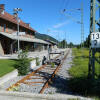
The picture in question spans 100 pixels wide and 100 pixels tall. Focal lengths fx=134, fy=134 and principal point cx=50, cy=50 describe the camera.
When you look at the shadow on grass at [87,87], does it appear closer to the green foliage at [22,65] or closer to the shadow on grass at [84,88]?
the shadow on grass at [84,88]

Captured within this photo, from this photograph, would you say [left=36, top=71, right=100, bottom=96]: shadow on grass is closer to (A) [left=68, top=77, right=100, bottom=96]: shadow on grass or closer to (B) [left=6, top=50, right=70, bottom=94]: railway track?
(A) [left=68, top=77, right=100, bottom=96]: shadow on grass

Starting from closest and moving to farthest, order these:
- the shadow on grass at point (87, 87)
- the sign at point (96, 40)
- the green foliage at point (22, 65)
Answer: the shadow on grass at point (87, 87) < the sign at point (96, 40) < the green foliage at point (22, 65)

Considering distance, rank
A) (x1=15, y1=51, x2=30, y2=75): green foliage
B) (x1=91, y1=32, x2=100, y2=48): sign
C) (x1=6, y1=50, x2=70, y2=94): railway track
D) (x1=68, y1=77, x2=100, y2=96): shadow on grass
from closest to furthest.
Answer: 1. (x1=68, y1=77, x2=100, y2=96): shadow on grass
2. (x1=91, y1=32, x2=100, y2=48): sign
3. (x1=6, y1=50, x2=70, y2=94): railway track
4. (x1=15, y1=51, x2=30, y2=75): green foliage

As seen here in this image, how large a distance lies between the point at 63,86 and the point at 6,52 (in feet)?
61.4

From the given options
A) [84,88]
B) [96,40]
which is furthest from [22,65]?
[96,40]

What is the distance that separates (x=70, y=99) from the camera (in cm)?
398

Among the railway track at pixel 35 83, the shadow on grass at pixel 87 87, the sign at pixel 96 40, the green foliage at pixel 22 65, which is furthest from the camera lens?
the green foliage at pixel 22 65

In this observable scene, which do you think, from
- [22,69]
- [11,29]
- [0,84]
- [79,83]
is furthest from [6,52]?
[79,83]

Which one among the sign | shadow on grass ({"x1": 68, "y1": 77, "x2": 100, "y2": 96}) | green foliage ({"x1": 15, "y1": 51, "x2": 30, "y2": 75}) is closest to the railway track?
green foliage ({"x1": 15, "y1": 51, "x2": 30, "y2": 75})

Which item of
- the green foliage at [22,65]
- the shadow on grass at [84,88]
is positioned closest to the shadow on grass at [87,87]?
the shadow on grass at [84,88]

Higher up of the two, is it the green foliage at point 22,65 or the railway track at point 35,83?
the green foliage at point 22,65

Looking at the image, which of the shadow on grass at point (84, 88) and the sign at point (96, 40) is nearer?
the shadow on grass at point (84, 88)

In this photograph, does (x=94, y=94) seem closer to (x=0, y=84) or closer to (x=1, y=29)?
(x=0, y=84)

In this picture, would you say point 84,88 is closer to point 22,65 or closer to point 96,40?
point 96,40
